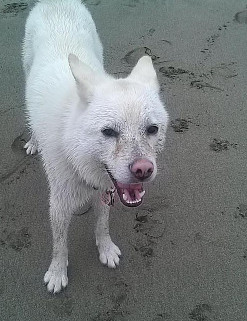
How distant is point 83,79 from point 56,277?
146cm

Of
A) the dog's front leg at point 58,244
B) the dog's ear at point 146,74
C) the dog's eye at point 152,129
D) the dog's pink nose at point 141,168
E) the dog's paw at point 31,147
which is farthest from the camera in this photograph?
the dog's paw at point 31,147

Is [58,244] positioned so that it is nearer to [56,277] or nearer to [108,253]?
[56,277]

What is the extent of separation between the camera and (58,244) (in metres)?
2.88

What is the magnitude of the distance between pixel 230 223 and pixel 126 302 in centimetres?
115

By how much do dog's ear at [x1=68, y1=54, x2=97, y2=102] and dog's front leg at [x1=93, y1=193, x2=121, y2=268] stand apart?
35.6 inches

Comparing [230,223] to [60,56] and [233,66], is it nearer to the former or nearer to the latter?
[60,56]

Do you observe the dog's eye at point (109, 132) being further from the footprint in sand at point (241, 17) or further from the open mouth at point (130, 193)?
the footprint in sand at point (241, 17)

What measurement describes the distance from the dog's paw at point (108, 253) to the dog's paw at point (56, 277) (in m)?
0.30

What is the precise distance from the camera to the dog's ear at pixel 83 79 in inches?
92.1

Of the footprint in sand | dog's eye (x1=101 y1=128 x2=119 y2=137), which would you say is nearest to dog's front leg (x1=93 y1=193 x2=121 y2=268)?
dog's eye (x1=101 y1=128 x2=119 y2=137)

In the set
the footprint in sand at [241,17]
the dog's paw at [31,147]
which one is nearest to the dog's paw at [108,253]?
the dog's paw at [31,147]

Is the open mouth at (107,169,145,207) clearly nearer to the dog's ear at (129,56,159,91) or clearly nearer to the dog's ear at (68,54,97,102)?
the dog's ear at (68,54,97,102)

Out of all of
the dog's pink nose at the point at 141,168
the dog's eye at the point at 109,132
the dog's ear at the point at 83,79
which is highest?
the dog's ear at the point at 83,79

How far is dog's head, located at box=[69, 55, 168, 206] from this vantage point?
2154mm
